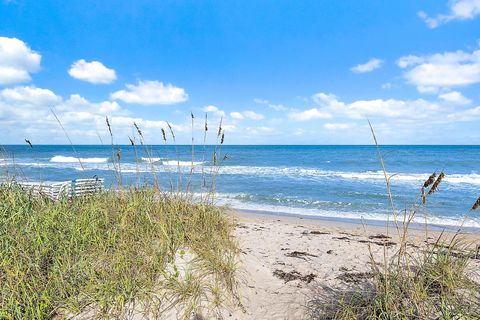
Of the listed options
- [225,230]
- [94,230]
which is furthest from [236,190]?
[94,230]

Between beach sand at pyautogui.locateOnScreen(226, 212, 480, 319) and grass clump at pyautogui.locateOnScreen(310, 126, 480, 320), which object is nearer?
grass clump at pyautogui.locateOnScreen(310, 126, 480, 320)

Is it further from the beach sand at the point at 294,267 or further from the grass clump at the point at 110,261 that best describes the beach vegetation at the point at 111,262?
the beach sand at the point at 294,267

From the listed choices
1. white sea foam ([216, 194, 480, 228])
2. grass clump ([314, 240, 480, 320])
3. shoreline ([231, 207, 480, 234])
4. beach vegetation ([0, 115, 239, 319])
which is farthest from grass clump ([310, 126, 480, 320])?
white sea foam ([216, 194, 480, 228])

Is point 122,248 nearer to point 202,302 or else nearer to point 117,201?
point 202,302

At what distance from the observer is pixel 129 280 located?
3182 millimetres

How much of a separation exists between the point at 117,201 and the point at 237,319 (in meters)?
2.95

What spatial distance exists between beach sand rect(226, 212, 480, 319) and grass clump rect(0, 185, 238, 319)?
Result: 0.43 metres

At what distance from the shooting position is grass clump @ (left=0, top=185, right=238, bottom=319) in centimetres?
301

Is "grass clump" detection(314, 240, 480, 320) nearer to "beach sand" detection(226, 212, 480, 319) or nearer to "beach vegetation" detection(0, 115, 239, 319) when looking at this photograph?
"beach sand" detection(226, 212, 480, 319)

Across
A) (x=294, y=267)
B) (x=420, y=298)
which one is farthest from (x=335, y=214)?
(x=420, y=298)

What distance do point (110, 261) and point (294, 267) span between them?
286cm

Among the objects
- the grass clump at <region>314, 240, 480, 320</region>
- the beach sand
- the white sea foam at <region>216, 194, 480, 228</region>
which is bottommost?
the white sea foam at <region>216, 194, 480, 228</region>

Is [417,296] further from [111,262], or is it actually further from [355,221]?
[355,221]

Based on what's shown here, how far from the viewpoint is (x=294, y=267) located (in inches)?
191
